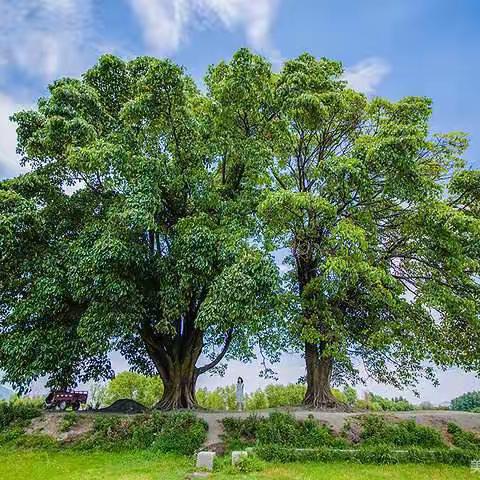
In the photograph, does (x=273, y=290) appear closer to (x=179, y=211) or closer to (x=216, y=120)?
(x=179, y=211)

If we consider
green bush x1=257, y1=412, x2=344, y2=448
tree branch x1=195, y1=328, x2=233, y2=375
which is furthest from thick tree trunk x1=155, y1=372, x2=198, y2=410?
green bush x1=257, y1=412, x2=344, y2=448

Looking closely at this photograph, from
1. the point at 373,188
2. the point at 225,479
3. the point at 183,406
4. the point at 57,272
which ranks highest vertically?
the point at 373,188

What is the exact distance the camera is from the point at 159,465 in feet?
32.6

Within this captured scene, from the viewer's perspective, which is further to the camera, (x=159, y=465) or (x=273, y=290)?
(x=273, y=290)

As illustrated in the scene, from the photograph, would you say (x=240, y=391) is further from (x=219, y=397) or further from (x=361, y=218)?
(x=219, y=397)

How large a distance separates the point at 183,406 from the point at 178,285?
4878 millimetres

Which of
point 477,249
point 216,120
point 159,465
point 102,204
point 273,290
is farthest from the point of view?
point 102,204

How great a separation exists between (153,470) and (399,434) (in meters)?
Answer: 6.53

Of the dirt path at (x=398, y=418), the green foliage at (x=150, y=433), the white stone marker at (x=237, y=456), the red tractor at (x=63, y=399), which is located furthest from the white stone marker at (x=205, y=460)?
the red tractor at (x=63, y=399)

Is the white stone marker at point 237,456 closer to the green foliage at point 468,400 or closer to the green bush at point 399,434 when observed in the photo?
the green bush at point 399,434

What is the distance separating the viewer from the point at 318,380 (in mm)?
16047

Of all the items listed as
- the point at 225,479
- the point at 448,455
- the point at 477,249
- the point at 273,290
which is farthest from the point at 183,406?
the point at 477,249

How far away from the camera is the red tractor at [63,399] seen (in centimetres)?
1667

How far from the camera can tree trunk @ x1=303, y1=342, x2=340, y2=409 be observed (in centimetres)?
1554
